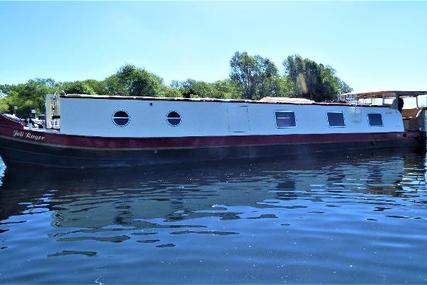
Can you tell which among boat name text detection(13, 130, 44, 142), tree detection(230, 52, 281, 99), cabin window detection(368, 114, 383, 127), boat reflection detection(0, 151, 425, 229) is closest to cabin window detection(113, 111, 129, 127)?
boat reflection detection(0, 151, 425, 229)

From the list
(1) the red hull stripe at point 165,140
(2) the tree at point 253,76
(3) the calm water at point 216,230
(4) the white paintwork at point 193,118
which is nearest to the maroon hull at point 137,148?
(1) the red hull stripe at point 165,140

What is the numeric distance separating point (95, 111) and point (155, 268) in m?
11.2

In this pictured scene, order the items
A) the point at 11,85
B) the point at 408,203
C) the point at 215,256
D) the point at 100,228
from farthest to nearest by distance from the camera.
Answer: the point at 11,85
the point at 408,203
the point at 100,228
the point at 215,256

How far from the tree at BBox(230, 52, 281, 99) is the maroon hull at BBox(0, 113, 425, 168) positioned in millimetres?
49622

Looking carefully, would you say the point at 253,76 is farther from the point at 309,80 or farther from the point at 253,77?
the point at 309,80

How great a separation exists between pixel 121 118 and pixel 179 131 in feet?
7.91

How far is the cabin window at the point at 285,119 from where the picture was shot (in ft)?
64.5

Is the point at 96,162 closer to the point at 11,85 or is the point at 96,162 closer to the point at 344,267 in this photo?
the point at 344,267

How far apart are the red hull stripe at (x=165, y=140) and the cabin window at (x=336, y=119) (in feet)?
2.13

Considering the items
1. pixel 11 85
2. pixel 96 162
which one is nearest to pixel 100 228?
pixel 96 162

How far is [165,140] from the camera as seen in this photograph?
16516 mm

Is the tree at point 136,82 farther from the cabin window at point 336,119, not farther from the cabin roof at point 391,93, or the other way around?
the cabin window at point 336,119

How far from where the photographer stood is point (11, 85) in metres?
99.6

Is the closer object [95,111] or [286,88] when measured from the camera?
[95,111]
